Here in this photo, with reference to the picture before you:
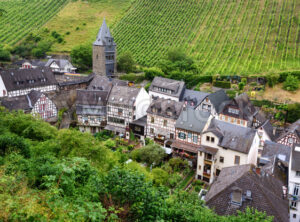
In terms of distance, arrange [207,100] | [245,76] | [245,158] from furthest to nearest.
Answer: [245,76], [207,100], [245,158]

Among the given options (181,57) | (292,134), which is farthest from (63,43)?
(292,134)

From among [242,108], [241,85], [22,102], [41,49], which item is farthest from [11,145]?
[41,49]

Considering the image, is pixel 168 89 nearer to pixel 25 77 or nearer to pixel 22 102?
pixel 22 102

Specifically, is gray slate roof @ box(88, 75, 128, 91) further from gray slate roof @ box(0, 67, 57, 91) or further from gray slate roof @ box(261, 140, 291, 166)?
gray slate roof @ box(261, 140, 291, 166)

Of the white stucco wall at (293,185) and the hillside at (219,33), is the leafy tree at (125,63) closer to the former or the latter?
the hillside at (219,33)

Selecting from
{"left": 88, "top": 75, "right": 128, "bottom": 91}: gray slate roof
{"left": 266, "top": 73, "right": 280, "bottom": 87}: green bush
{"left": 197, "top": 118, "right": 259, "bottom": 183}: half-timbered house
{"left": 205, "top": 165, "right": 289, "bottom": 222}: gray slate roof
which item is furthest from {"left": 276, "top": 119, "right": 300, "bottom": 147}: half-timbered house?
{"left": 88, "top": 75, "right": 128, "bottom": 91}: gray slate roof

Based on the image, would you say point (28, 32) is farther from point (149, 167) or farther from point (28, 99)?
point (149, 167)
